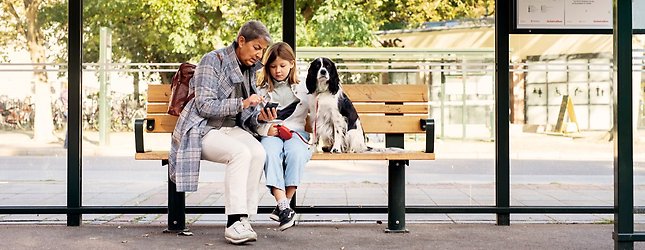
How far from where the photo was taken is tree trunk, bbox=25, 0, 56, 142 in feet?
21.2

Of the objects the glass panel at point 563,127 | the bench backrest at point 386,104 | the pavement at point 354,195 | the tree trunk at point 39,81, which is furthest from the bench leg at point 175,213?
the glass panel at point 563,127

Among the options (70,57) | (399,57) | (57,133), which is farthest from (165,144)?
(399,57)

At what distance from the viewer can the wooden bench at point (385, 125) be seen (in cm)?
494

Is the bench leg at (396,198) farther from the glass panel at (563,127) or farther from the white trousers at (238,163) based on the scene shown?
the glass panel at (563,127)

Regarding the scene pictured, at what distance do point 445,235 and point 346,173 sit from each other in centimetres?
A: 409

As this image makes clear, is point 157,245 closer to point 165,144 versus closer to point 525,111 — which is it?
point 165,144

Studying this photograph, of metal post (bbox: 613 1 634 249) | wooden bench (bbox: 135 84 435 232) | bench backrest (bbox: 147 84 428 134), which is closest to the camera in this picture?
metal post (bbox: 613 1 634 249)

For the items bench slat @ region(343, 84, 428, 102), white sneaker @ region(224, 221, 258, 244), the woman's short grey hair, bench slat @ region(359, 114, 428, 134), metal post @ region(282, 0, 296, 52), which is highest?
metal post @ region(282, 0, 296, 52)

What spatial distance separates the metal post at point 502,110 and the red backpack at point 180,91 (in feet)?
6.62

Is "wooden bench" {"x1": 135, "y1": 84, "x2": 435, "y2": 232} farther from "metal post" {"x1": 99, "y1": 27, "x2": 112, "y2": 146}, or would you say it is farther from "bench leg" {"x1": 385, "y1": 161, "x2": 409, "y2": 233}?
"metal post" {"x1": 99, "y1": 27, "x2": 112, "y2": 146}

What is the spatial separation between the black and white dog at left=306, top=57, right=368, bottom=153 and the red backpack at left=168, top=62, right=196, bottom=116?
70 centimetres

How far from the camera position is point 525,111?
22.4ft

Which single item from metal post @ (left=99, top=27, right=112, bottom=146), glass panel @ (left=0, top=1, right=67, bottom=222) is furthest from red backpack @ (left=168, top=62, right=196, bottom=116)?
metal post @ (left=99, top=27, right=112, bottom=146)

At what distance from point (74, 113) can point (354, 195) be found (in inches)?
113
